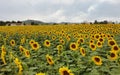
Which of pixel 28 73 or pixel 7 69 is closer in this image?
pixel 28 73

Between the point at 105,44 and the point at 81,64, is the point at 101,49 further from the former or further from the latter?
the point at 81,64

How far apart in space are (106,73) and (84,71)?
41 centimetres

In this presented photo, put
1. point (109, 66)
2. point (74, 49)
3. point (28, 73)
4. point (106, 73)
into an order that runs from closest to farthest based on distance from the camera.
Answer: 1. point (28, 73)
2. point (106, 73)
3. point (109, 66)
4. point (74, 49)

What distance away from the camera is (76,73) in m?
5.46

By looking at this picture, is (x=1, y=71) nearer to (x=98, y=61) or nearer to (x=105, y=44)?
(x=98, y=61)

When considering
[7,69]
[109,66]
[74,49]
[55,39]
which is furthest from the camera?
[55,39]

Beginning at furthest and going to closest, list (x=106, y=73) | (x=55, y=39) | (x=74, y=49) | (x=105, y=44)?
(x=55, y=39)
(x=105, y=44)
(x=74, y=49)
(x=106, y=73)

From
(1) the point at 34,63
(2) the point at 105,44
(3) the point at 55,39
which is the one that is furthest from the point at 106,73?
(3) the point at 55,39

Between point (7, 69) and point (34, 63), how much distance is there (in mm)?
1211

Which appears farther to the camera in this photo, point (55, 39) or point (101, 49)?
point (55, 39)

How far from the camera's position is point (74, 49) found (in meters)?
7.00

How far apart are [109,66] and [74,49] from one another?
1352 mm

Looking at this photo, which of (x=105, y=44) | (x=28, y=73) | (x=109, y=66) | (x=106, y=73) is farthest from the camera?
(x=105, y=44)

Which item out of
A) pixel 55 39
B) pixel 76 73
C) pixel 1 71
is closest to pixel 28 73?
pixel 1 71
